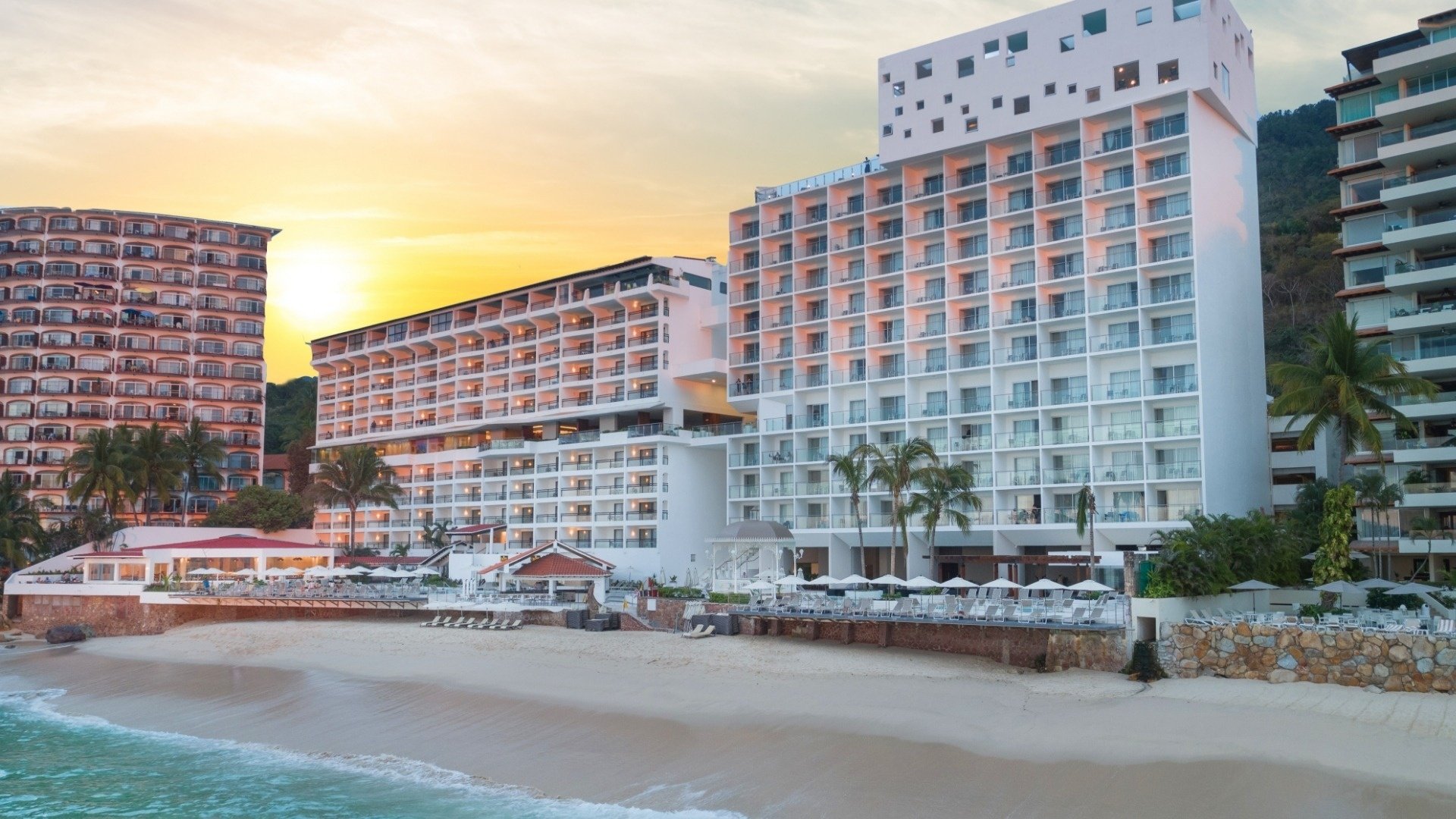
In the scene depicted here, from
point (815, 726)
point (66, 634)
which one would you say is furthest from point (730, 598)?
point (66, 634)

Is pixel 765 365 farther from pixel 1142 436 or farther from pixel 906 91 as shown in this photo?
pixel 1142 436

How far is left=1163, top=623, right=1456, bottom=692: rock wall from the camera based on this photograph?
32.7 metres

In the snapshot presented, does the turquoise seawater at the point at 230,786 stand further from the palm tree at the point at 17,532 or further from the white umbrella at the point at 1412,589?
the palm tree at the point at 17,532

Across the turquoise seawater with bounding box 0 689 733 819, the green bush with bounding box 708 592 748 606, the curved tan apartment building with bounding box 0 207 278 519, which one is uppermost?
the curved tan apartment building with bounding box 0 207 278 519

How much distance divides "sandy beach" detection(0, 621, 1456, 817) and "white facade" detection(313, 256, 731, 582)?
94.3ft

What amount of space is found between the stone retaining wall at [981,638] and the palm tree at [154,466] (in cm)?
6174

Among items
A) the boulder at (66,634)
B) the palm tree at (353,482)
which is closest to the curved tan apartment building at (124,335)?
the palm tree at (353,482)

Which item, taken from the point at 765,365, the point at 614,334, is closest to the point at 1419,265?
the point at 765,365

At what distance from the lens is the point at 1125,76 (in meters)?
60.6

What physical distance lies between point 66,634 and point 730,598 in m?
40.5

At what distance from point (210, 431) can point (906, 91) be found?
3126 inches

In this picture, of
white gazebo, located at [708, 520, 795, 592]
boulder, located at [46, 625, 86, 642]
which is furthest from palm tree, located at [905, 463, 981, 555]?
boulder, located at [46, 625, 86, 642]

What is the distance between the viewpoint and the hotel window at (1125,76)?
60.2m

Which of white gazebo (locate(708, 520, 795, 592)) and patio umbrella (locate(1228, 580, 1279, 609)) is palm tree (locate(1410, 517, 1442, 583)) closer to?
patio umbrella (locate(1228, 580, 1279, 609))
